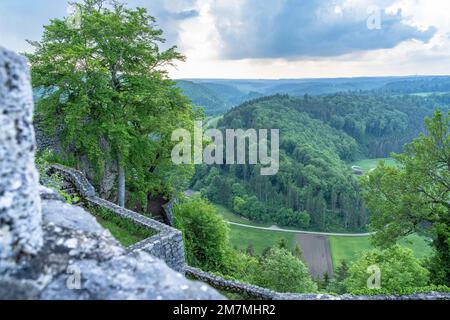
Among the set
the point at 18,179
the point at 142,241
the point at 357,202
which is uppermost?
the point at 18,179

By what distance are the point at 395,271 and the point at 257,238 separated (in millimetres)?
69071

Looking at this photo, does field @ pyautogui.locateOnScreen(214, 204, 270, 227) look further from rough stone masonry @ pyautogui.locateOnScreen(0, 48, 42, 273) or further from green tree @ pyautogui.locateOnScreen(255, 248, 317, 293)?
rough stone masonry @ pyautogui.locateOnScreen(0, 48, 42, 273)

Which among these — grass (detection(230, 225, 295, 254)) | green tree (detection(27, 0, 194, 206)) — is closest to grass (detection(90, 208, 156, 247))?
green tree (detection(27, 0, 194, 206))

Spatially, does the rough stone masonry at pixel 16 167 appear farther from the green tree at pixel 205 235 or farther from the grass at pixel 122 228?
the green tree at pixel 205 235

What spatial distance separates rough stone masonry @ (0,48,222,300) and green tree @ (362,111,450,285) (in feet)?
65.6

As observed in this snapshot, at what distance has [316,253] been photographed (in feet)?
261

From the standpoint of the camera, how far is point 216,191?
4599 inches

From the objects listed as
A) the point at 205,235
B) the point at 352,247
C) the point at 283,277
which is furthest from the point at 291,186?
the point at 205,235

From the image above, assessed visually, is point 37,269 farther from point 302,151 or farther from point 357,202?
point 302,151

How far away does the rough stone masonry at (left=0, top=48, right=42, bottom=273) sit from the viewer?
4484mm

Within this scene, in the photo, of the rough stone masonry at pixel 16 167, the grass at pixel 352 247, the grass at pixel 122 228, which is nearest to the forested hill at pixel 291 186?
the grass at pixel 352 247

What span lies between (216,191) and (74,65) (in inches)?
3957

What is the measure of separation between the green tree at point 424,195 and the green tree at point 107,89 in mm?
14169
